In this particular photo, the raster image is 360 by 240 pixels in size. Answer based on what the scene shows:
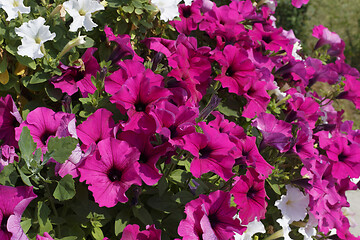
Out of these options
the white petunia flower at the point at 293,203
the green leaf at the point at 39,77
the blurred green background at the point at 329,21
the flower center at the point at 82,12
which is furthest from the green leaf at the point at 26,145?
the blurred green background at the point at 329,21

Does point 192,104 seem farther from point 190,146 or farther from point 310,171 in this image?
point 310,171

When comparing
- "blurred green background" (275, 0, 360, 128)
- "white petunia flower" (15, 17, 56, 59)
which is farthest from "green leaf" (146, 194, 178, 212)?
"blurred green background" (275, 0, 360, 128)

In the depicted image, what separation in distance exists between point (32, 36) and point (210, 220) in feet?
3.14

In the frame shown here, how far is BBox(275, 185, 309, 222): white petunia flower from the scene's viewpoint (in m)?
1.76

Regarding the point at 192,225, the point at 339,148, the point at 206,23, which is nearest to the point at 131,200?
the point at 192,225

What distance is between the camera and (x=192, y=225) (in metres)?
1.34

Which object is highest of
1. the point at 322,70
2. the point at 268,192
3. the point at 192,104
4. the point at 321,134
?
the point at 192,104

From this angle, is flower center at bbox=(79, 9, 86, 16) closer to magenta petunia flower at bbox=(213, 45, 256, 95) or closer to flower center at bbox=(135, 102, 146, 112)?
flower center at bbox=(135, 102, 146, 112)

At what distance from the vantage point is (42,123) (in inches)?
55.6

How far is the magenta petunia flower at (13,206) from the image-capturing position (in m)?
1.17

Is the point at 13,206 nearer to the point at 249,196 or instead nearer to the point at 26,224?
the point at 26,224

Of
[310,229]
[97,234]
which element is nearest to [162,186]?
[97,234]

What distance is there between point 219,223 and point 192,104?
0.46 meters

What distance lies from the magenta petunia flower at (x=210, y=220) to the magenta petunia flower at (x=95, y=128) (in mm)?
393
